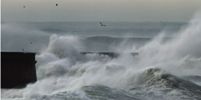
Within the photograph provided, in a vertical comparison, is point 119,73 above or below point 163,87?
above

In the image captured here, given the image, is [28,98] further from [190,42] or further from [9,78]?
[190,42]

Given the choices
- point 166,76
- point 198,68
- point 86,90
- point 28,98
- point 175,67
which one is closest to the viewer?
point 28,98

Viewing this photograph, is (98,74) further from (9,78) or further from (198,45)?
(198,45)

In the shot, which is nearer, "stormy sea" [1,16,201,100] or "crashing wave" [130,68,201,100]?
"stormy sea" [1,16,201,100]

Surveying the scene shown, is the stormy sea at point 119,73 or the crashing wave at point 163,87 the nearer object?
the stormy sea at point 119,73

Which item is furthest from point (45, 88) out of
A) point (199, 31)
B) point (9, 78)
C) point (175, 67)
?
point (199, 31)

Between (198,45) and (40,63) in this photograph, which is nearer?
(40,63)

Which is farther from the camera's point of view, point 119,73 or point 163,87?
point 119,73

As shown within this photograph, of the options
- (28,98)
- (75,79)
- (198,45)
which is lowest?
(28,98)

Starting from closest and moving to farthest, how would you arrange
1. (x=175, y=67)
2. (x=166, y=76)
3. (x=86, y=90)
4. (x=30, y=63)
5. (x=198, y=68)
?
(x=86, y=90) → (x=166, y=76) → (x=30, y=63) → (x=175, y=67) → (x=198, y=68)

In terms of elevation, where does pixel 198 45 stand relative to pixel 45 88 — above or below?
above
